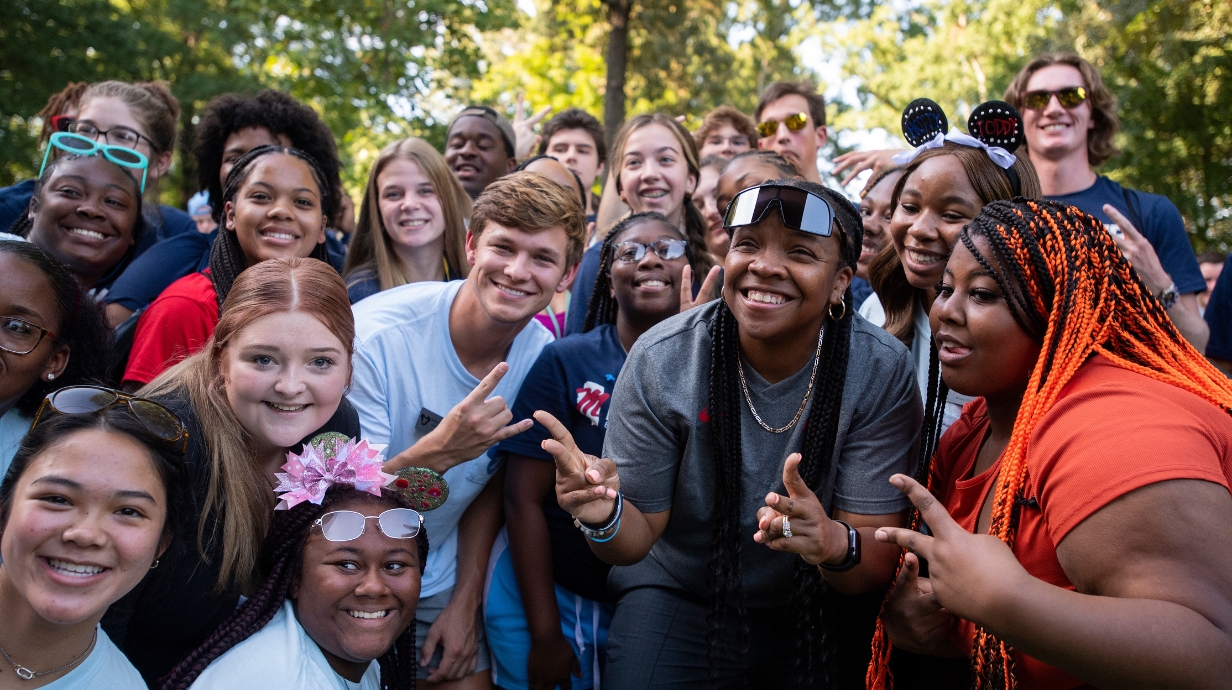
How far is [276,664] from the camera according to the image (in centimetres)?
271

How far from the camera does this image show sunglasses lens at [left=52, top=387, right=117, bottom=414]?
2.56 meters

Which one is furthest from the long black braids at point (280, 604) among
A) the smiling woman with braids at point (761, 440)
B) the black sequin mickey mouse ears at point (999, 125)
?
the black sequin mickey mouse ears at point (999, 125)

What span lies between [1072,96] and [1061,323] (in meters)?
2.84

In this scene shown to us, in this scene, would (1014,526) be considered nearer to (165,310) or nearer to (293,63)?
(165,310)

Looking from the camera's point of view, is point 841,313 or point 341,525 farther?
point 841,313

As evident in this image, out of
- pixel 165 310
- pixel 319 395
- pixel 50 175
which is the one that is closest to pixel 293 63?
pixel 50 175

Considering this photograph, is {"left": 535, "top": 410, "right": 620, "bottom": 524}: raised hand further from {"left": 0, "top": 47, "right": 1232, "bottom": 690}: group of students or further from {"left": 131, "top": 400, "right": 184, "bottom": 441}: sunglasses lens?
{"left": 131, "top": 400, "right": 184, "bottom": 441}: sunglasses lens

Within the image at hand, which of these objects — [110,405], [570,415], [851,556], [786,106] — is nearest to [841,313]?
[851,556]

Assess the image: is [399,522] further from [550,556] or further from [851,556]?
[851,556]

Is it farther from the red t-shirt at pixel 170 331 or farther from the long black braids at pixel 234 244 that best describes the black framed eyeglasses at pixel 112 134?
the red t-shirt at pixel 170 331

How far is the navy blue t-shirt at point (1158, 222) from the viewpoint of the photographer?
14.4 ft

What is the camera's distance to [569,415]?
3730 millimetres

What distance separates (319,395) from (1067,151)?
13.3 feet

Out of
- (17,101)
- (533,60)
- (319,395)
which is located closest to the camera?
(319,395)
